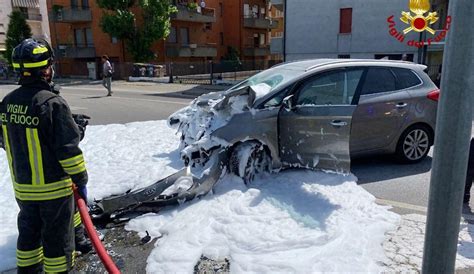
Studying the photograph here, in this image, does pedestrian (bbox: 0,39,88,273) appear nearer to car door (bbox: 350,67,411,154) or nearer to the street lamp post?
the street lamp post

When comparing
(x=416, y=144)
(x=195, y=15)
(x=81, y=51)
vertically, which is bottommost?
(x=416, y=144)

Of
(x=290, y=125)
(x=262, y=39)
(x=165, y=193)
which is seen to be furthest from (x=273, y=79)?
(x=262, y=39)

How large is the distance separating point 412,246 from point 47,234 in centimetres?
295

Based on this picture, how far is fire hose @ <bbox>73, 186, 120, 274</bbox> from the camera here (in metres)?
2.19

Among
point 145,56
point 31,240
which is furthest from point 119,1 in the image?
point 31,240

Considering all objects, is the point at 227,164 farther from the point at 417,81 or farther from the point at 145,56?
the point at 145,56

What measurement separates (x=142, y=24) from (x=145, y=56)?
7.95ft

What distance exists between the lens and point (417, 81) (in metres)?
5.81

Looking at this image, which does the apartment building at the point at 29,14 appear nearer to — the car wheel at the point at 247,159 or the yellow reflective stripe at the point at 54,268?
the car wheel at the point at 247,159

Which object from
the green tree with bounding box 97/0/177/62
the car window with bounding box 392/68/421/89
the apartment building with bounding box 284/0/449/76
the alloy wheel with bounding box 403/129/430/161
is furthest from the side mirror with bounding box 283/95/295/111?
the green tree with bounding box 97/0/177/62

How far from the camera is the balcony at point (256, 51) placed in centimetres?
4231

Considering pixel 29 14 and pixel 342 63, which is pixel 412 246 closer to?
pixel 342 63

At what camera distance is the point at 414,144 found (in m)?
5.85

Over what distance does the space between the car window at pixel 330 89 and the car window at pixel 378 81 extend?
22 centimetres
